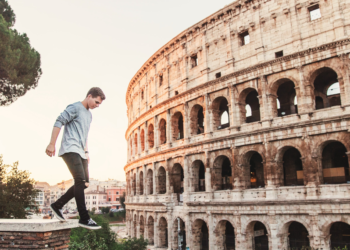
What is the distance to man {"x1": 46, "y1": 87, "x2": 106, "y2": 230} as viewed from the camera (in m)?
5.77

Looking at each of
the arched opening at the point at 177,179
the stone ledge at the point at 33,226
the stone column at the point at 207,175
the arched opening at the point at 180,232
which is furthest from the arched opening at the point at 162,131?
the stone ledge at the point at 33,226

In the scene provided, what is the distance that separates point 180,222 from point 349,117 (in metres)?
15.4

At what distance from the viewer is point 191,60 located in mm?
27812

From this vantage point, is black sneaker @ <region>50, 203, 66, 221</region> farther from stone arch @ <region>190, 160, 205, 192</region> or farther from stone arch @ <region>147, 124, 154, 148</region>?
stone arch @ <region>147, 124, 154, 148</region>

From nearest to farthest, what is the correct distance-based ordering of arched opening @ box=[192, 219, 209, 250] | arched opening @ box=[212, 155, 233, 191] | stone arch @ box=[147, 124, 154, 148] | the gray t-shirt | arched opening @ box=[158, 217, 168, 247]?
the gray t-shirt, arched opening @ box=[212, 155, 233, 191], arched opening @ box=[192, 219, 209, 250], arched opening @ box=[158, 217, 168, 247], stone arch @ box=[147, 124, 154, 148]

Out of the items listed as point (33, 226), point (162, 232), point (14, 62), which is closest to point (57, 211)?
point (33, 226)

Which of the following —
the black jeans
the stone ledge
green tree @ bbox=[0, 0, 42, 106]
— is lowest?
the stone ledge

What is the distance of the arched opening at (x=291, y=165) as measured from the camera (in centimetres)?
2173

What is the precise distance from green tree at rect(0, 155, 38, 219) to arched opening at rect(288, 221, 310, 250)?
18973 millimetres

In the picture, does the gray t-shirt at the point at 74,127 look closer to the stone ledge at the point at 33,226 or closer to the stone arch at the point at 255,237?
the stone ledge at the point at 33,226

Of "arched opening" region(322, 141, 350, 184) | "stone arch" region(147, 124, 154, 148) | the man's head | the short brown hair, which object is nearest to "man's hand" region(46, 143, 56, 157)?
the man's head

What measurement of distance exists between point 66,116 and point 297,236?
19.8 m

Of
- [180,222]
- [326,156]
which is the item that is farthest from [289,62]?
[180,222]

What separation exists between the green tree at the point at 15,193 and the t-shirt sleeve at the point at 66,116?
69.1ft
